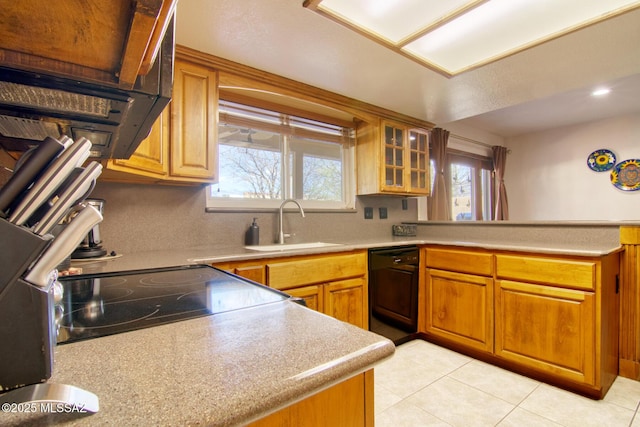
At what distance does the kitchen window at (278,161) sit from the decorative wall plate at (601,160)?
3.36m

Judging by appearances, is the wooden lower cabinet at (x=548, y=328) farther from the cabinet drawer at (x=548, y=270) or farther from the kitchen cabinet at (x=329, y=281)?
the kitchen cabinet at (x=329, y=281)

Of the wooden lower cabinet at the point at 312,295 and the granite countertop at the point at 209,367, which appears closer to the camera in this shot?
the granite countertop at the point at 209,367

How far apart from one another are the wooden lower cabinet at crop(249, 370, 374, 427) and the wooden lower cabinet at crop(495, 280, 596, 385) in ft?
6.21

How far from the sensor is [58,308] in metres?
0.75

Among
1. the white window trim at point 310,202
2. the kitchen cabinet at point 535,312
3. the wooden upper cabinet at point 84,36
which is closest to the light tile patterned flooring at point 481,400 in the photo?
the kitchen cabinet at point 535,312

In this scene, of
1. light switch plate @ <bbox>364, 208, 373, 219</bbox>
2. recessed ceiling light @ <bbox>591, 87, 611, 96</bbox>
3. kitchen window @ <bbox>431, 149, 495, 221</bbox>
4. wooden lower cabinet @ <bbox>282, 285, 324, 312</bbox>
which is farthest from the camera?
kitchen window @ <bbox>431, 149, 495, 221</bbox>

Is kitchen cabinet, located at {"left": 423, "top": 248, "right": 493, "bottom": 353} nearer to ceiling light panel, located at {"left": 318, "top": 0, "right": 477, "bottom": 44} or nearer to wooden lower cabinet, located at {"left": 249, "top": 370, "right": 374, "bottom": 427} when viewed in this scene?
ceiling light panel, located at {"left": 318, "top": 0, "right": 477, "bottom": 44}

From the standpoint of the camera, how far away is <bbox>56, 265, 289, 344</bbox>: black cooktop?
2.27 feet

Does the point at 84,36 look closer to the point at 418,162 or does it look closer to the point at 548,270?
the point at 548,270

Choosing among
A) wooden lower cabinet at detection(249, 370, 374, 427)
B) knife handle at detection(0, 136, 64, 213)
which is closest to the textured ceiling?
knife handle at detection(0, 136, 64, 213)

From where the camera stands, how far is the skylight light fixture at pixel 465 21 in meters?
1.58

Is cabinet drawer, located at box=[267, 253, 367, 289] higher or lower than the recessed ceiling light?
lower

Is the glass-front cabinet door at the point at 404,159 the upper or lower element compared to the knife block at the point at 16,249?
upper

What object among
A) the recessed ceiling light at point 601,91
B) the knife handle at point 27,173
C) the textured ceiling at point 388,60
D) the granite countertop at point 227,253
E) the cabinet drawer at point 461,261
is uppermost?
the recessed ceiling light at point 601,91
